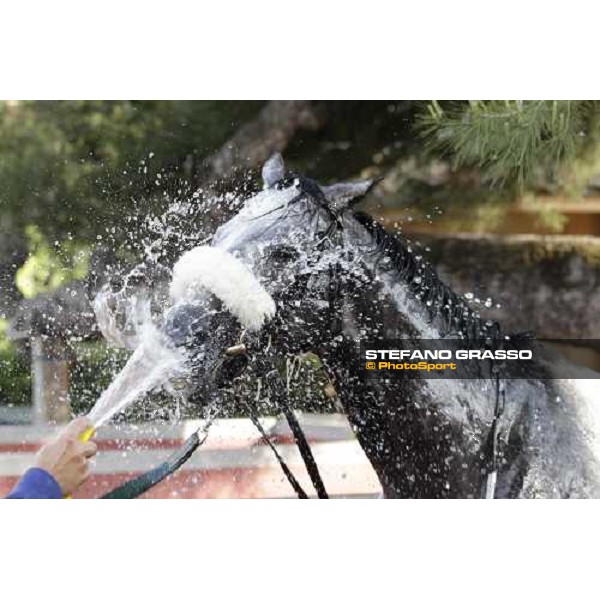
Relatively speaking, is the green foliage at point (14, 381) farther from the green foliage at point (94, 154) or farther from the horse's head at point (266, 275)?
the horse's head at point (266, 275)

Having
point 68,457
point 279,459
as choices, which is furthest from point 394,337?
point 68,457

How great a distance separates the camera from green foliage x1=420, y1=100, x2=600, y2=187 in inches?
123

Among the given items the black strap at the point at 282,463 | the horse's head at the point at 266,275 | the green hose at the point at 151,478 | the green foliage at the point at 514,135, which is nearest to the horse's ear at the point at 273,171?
the horse's head at the point at 266,275

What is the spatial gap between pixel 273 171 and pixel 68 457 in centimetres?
118

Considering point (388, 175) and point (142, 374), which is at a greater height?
point (388, 175)

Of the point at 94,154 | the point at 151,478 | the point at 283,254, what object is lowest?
the point at 151,478

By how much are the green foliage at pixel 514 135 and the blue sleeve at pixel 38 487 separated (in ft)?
5.55

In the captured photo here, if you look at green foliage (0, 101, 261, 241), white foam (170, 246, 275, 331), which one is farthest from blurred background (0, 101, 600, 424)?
white foam (170, 246, 275, 331)

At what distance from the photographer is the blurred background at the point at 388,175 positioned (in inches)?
123

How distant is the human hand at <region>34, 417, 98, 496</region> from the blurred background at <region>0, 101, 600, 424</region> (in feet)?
0.66

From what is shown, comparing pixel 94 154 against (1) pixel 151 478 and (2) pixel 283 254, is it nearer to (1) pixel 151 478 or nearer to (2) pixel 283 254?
(2) pixel 283 254

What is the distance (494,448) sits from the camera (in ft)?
10.3

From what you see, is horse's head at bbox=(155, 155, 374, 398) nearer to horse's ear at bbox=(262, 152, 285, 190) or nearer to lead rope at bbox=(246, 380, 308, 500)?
horse's ear at bbox=(262, 152, 285, 190)
